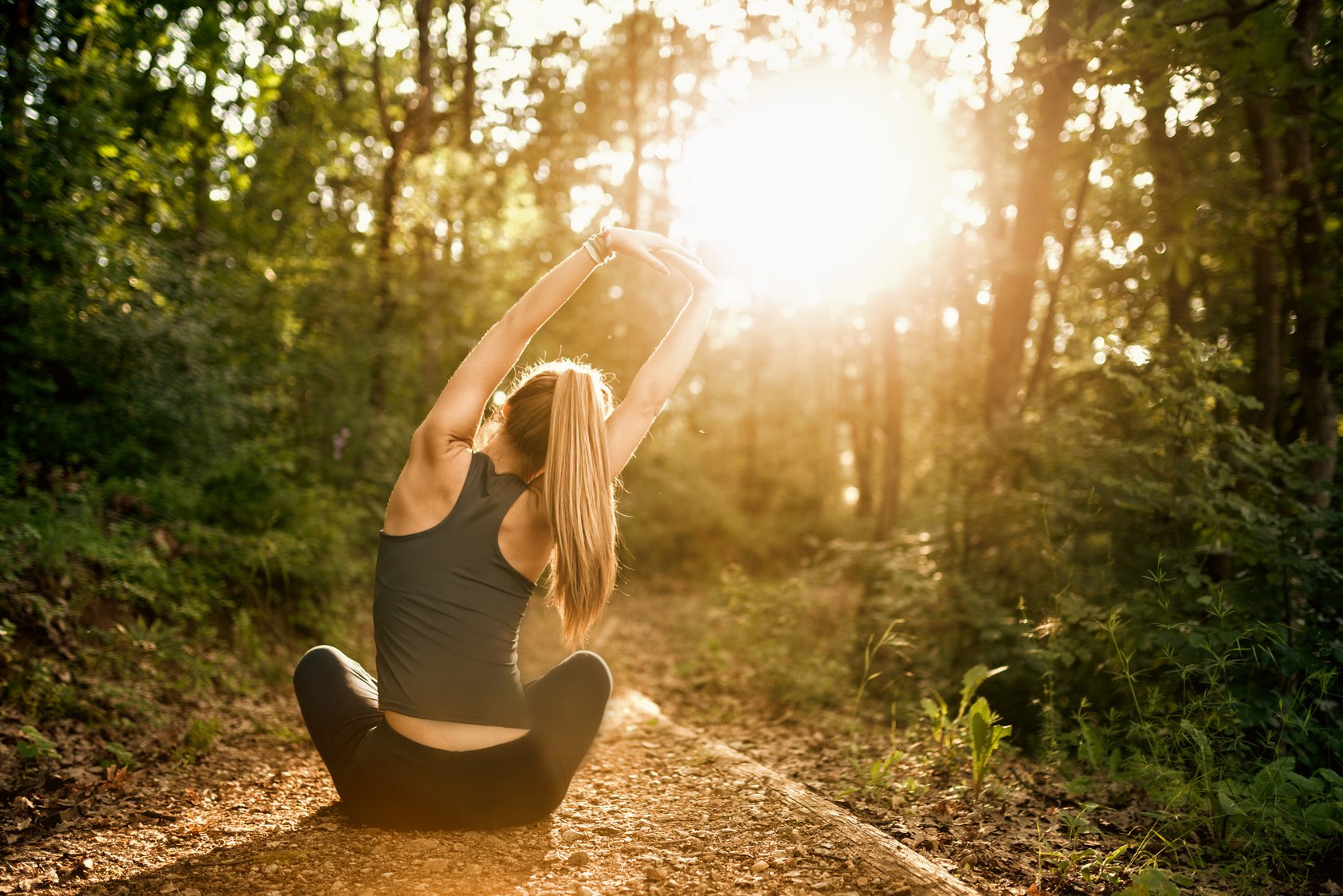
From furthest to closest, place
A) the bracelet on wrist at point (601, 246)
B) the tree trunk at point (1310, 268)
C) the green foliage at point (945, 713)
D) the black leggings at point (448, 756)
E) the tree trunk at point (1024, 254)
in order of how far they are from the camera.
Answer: the tree trunk at point (1024, 254) < the tree trunk at point (1310, 268) < the green foliage at point (945, 713) < the bracelet on wrist at point (601, 246) < the black leggings at point (448, 756)

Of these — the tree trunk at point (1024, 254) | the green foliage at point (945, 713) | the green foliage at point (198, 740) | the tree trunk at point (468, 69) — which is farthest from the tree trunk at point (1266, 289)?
the tree trunk at point (468, 69)

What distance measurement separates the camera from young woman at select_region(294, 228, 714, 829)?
2.85 metres

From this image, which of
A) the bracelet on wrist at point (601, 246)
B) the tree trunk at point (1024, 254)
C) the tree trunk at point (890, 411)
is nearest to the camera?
the bracelet on wrist at point (601, 246)

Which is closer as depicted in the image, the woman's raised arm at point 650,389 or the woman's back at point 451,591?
the woman's back at point 451,591

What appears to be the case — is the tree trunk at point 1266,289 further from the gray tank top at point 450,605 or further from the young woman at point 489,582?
the gray tank top at point 450,605

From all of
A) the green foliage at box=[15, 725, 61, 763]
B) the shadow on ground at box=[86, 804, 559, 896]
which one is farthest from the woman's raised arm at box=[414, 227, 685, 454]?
the green foliage at box=[15, 725, 61, 763]

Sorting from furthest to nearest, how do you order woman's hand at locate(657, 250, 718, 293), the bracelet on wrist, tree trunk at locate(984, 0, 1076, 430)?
tree trunk at locate(984, 0, 1076, 430) < woman's hand at locate(657, 250, 718, 293) < the bracelet on wrist

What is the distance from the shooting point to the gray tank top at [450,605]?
2855 millimetres

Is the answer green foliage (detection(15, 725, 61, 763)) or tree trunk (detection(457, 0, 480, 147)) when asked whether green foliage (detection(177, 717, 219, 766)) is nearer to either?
green foliage (detection(15, 725, 61, 763))

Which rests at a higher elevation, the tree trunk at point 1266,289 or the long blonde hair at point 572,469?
the tree trunk at point 1266,289

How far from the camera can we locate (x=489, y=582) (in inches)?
114

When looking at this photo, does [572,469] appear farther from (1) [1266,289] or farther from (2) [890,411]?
(2) [890,411]

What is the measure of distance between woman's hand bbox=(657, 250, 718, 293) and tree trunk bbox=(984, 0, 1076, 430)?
5184 mm

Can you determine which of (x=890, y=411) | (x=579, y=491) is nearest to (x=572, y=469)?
(x=579, y=491)
